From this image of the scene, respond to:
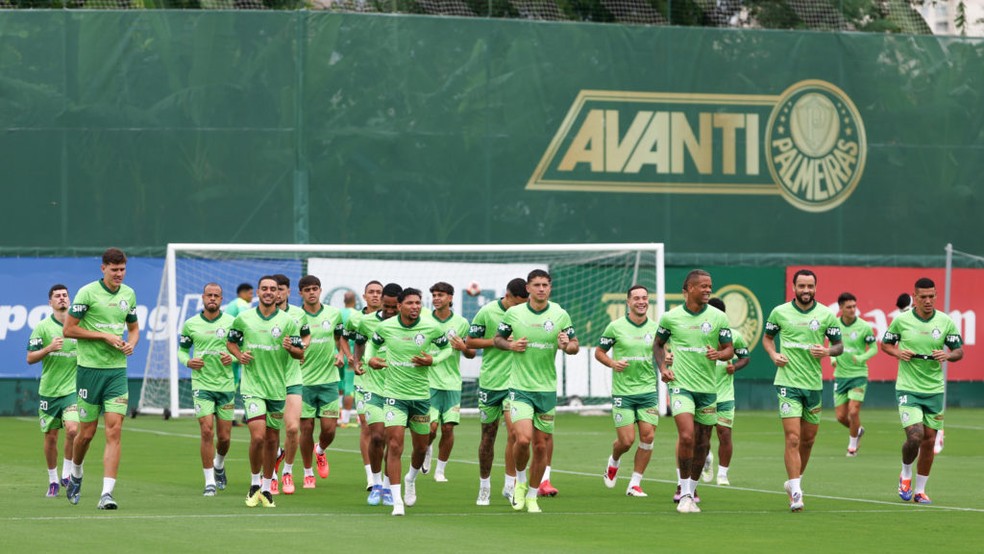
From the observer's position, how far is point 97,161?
3428cm

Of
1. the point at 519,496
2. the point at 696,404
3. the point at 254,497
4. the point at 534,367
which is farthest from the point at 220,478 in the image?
the point at 696,404

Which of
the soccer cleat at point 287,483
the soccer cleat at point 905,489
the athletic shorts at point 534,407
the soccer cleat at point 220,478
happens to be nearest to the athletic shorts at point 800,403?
the soccer cleat at point 905,489

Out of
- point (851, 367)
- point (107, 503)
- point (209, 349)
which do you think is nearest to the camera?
point (107, 503)

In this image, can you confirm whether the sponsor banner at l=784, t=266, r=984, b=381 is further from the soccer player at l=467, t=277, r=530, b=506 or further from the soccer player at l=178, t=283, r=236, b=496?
the soccer player at l=178, t=283, r=236, b=496

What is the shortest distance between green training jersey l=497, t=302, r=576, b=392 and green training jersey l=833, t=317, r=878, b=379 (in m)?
9.75

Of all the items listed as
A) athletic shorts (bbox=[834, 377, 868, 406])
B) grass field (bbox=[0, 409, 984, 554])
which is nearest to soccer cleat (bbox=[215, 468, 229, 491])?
grass field (bbox=[0, 409, 984, 554])

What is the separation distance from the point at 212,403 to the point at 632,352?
479 centimetres

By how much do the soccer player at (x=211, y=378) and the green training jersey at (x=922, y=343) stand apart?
294 inches

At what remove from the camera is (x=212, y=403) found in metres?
18.6

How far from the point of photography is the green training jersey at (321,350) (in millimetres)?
19714

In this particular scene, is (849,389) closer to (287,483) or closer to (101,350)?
(287,483)

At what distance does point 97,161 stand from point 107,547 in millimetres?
22057

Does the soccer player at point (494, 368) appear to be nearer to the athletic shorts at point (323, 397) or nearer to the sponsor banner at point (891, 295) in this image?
the athletic shorts at point (323, 397)

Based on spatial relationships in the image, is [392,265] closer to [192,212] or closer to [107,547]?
[192,212]
